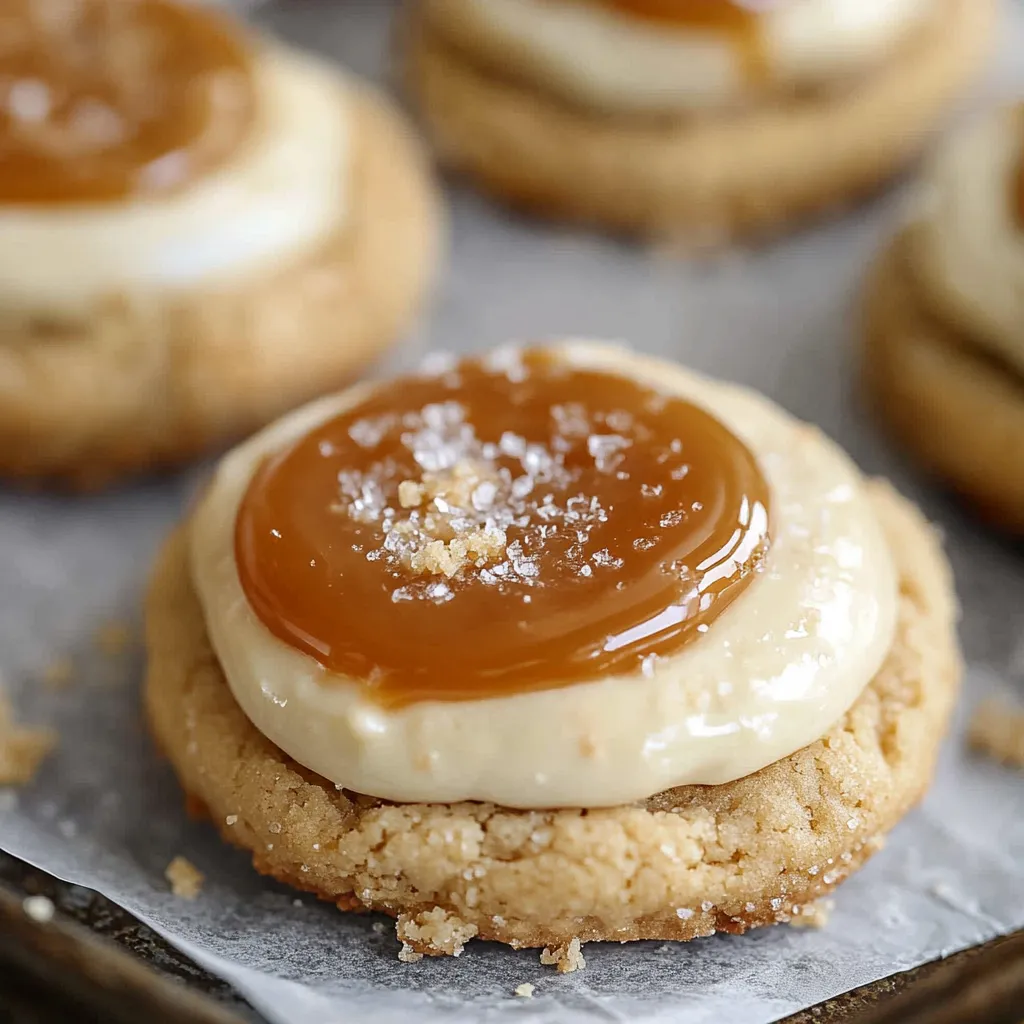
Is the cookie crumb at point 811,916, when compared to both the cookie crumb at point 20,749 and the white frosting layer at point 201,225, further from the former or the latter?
the white frosting layer at point 201,225

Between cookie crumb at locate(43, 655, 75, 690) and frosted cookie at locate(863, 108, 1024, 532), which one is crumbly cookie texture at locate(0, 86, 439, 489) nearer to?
cookie crumb at locate(43, 655, 75, 690)

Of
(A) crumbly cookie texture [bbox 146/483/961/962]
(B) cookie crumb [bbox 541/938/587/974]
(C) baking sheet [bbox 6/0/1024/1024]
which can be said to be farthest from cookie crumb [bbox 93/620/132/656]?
(B) cookie crumb [bbox 541/938/587/974]

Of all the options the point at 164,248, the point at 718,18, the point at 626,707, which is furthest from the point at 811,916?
the point at 718,18

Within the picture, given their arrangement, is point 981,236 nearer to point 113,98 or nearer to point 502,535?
point 502,535

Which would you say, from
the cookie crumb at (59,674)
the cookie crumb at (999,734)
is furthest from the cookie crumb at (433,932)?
the cookie crumb at (999,734)

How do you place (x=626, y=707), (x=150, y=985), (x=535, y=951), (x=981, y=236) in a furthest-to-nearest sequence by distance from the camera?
(x=981, y=236)
(x=535, y=951)
(x=626, y=707)
(x=150, y=985)

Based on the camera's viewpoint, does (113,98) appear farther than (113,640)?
Yes
